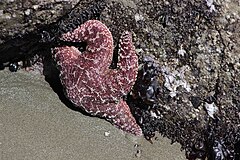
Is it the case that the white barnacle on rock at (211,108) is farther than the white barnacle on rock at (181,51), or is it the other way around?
the white barnacle on rock at (211,108)

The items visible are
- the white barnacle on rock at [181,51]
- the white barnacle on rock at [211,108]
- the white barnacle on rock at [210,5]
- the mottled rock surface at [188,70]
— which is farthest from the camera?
the white barnacle on rock at [211,108]

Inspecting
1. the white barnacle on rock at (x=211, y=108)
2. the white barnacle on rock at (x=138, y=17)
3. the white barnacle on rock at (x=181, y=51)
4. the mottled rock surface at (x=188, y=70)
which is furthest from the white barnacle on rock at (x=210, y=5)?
the white barnacle on rock at (x=211, y=108)

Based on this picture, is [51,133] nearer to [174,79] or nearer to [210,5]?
[174,79]

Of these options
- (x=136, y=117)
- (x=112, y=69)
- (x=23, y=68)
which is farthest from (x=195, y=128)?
(x=23, y=68)

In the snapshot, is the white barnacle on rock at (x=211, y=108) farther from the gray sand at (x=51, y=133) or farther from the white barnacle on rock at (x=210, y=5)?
the white barnacle on rock at (x=210, y=5)

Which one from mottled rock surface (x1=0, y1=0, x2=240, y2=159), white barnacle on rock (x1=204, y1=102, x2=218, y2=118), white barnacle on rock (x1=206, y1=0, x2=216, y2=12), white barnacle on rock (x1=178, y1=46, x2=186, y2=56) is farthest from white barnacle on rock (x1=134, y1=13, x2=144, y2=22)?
white barnacle on rock (x1=204, y1=102, x2=218, y2=118)

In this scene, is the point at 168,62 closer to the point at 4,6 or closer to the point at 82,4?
the point at 82,4
